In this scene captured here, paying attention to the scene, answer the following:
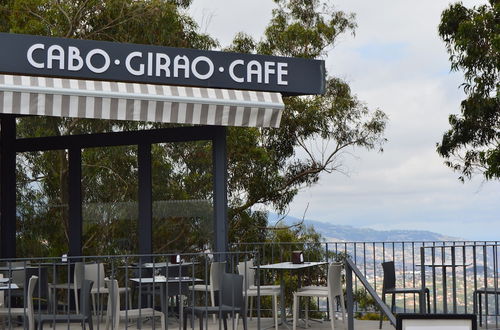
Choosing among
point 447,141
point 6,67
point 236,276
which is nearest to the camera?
point 236,276

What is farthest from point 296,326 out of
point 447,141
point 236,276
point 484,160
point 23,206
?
point 447,141

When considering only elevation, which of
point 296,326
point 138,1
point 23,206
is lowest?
point 296,326

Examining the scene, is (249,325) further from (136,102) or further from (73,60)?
(73,60)

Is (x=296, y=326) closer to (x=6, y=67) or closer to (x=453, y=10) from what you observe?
(x=6, y=67)

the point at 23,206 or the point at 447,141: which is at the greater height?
the point at 447,141

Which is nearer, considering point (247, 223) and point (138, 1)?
point (138, 1)

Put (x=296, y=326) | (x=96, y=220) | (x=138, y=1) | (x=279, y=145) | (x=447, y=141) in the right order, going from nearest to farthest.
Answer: (x=296, y=326)
(x=96, y=220)
(x=138, y=1)
(x=447, y=141)
(x=279, y=145)

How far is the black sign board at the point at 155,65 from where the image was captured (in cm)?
1072

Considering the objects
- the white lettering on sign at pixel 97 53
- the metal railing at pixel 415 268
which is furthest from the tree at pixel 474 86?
the white lettering on sign at pixel 97 53

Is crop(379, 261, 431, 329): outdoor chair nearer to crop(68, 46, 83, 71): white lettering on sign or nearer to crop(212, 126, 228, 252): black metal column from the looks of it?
crop(212, 126, 228, 252): black metal column

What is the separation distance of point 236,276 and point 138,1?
13.3 metres

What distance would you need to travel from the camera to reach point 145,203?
12328 millimetres

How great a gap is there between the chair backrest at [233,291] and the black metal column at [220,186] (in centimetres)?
195

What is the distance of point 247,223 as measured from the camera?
78.0 feet
